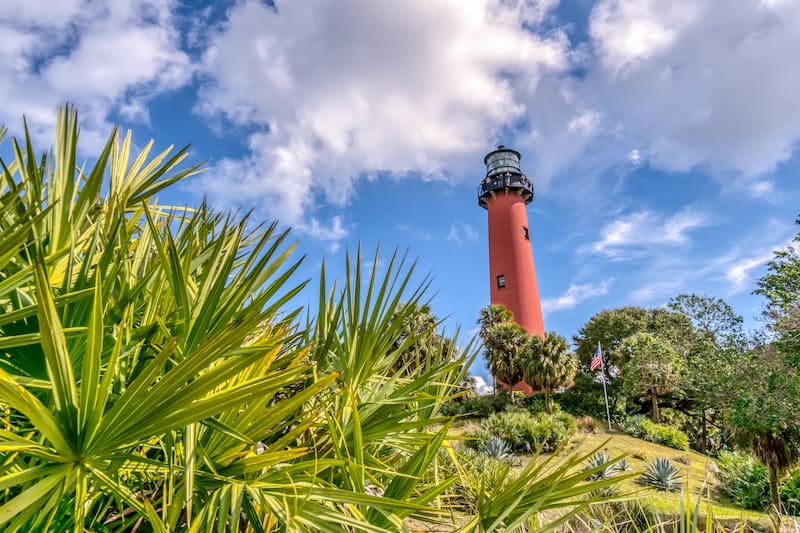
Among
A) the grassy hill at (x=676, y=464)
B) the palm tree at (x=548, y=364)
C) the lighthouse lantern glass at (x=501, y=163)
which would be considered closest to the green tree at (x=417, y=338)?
the grassy hill at (x=676, y=464)

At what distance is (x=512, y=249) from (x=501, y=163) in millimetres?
8311

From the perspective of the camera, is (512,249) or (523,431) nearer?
(523,431)

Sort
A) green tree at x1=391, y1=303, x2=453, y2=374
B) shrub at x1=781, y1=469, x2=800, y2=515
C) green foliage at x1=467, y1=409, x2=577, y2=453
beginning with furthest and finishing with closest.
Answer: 1. green foliage at x1=467, y1=409, x2=577, y2=453
2. shrub at x1=781, y1=469, x2=800, y2=515
3. green tree at x1=391, y1=303, x2=453, y2=374

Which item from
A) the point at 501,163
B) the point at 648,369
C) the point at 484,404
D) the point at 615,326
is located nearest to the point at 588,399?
the point at 648,369

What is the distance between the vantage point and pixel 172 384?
0.97 meters

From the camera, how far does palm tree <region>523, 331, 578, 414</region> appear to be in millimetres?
22578

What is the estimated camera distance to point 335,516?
1292 millimetres

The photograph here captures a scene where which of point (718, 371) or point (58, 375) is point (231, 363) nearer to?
point (58, 375)

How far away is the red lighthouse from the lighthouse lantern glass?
0.75 metres

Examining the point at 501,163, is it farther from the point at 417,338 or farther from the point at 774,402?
the point at 417,338

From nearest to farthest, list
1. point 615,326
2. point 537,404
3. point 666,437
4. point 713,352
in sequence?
point 713,352 < point 666,437 < point 537,404 < point 615,326

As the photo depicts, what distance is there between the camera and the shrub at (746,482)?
1072 centimetres

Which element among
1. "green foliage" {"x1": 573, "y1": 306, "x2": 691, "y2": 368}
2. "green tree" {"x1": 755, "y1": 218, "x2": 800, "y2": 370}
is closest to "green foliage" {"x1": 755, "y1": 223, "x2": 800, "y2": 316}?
"green tree" {"x1": 755, "y1": 218, "x2": 800, "y2": 370}

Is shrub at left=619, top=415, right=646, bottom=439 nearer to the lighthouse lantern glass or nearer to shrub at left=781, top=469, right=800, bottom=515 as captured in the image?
shrub at left=781, top=469, right=800, bottom=515
